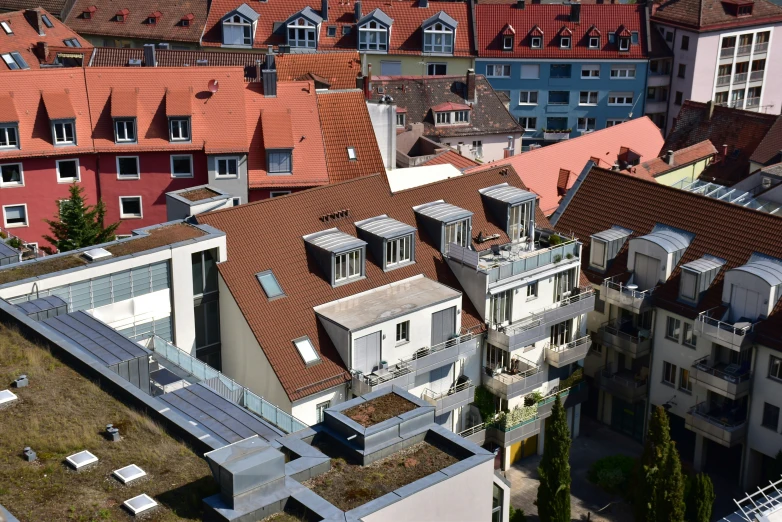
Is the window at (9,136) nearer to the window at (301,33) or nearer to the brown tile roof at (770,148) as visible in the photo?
the window at (301,33)

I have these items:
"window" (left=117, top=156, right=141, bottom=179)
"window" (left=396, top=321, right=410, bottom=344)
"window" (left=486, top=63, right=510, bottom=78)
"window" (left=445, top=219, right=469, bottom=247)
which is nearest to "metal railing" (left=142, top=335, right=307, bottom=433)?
"window" (left=396, top=321, right=410, bottom=344)

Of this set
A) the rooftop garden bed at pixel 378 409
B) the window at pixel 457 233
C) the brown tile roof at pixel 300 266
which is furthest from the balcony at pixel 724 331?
the rooftop garden bed at pixel 378 409

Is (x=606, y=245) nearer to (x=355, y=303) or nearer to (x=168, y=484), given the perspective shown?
(x=355, y=303)

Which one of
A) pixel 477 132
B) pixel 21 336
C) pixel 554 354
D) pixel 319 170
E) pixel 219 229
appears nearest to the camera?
pixel 21 336

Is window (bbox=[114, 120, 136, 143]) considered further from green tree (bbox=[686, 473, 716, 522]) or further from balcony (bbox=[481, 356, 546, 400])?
green tree (bbox=[686, 473, 716, 522])

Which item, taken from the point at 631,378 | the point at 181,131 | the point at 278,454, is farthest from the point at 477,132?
the point at 278,454

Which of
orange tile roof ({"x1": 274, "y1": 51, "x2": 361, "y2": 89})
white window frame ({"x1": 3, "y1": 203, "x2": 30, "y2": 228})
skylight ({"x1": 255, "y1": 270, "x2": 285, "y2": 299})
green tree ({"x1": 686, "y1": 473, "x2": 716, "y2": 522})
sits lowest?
green tree ({"x1": 686, "y1": 473, "x2": 716, "y2": 522})

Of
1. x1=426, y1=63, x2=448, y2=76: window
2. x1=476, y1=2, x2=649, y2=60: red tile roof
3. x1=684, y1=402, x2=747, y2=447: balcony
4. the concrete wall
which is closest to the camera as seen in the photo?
the concrete wall
